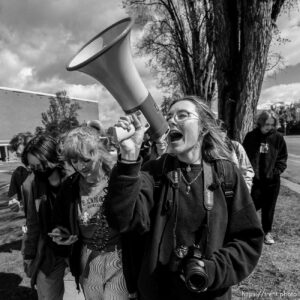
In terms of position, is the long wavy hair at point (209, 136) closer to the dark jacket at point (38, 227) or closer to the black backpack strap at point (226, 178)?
the black backpack strap at point (226, 178)

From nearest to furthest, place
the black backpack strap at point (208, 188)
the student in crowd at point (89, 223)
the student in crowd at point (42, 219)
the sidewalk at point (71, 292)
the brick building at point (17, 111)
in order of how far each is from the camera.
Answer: the black backpack strap at point (208, 188), the student in crowd at point (89, 223), the student in crowd at point (42, 219), the sidewalk at point (71, 292), the brick building at point (17, 111)

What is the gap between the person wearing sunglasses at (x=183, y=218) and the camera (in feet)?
4.55

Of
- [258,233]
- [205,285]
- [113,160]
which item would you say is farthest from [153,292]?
[113,160]

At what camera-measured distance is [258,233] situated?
1484 millimetres

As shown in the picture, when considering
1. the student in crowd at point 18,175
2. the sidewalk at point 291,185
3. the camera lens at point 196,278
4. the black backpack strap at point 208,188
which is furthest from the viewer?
the sidewalk at point 291,185

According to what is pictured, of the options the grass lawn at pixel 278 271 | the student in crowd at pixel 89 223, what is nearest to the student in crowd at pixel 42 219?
the student in crowd at pixel 89 223

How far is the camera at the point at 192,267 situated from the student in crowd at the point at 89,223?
66cm

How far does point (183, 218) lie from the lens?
4.81 ft

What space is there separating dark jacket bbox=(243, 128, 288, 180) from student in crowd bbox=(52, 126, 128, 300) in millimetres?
2805

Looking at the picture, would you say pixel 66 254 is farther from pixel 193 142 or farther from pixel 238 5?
A: pixel 238 5

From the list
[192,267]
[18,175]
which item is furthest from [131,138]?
[18,175]

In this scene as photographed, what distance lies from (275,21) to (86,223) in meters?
4.26

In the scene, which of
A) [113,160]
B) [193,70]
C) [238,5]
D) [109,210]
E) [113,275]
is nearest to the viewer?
[109,210]

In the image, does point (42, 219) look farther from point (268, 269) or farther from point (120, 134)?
point (268, 269)
